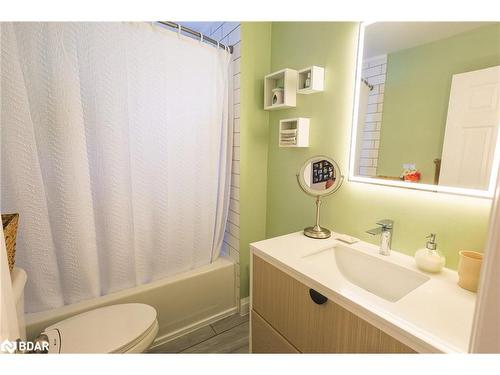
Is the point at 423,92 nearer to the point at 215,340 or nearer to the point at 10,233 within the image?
the point at 10,233

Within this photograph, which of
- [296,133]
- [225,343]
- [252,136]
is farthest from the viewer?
[252,136]

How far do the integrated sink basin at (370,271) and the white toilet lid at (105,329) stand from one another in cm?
78

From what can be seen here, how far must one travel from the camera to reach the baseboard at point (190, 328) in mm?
1436

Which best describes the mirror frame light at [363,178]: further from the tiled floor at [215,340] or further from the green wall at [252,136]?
the tiled floor at [215,340]

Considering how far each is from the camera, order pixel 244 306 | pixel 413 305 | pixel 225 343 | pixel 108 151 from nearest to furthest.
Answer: pixel 413 305
pixel 108 151
pixel 225 343
pixel 244 306

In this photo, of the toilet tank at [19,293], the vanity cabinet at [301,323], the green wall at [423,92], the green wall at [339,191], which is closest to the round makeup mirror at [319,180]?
the green wall at [339,191]

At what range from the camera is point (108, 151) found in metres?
1.21

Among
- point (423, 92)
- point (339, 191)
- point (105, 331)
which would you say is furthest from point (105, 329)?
point (423, 92)

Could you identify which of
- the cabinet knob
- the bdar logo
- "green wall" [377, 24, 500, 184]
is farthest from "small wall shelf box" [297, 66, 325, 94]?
the bdar logo

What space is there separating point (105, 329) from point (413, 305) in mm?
1159

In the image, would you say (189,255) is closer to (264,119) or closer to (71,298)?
(71,298)
